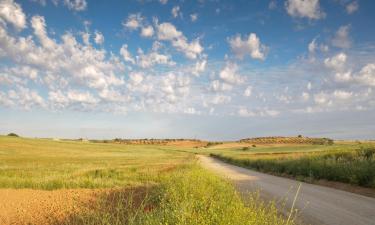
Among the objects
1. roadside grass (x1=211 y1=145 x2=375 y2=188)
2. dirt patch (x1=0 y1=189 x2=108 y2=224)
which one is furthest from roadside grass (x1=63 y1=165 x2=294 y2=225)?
roadside grass (x1=211 y1=145 x2=375 y2=188)

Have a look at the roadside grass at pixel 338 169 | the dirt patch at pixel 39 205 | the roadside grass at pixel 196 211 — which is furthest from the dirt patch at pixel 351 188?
the dirt patch at pixel 39 205

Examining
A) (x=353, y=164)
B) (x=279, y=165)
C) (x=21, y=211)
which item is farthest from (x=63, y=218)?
(x=279, y=165)

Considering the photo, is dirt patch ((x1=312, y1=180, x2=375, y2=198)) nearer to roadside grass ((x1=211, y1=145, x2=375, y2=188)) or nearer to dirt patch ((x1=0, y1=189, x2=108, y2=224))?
roadside grass ((x1=211, y1=145, x2=375, y2=188))

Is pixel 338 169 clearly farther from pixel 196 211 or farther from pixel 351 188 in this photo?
pixel 196 211

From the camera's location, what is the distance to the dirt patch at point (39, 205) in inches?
520

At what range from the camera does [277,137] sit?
194m

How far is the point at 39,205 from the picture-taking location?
1507cm

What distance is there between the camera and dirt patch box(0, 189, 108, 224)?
13.2 meters

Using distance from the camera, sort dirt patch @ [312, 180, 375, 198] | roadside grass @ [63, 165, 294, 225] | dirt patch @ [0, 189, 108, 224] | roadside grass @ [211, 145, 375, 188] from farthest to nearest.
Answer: roadside grass @ [211, 145, 375, 188] → dirt patch @ [312, 180, 375, 198] → dirt patch @ [0, 189, 108, 224] → roadside grass @ [63, 165, 294, 225]

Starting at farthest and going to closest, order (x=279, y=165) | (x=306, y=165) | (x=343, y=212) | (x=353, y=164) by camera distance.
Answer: (x=279, y=165) < (x=306, y=165) < (x=353, y=164) < (x=343, y=212)

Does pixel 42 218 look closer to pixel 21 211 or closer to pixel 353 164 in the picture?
pixel 21 211

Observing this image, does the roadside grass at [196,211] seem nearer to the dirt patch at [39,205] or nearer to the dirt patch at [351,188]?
the dirt patch at [39,205]

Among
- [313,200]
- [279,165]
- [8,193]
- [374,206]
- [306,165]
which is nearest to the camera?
[374,206]

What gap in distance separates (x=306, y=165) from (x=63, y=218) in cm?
2027
